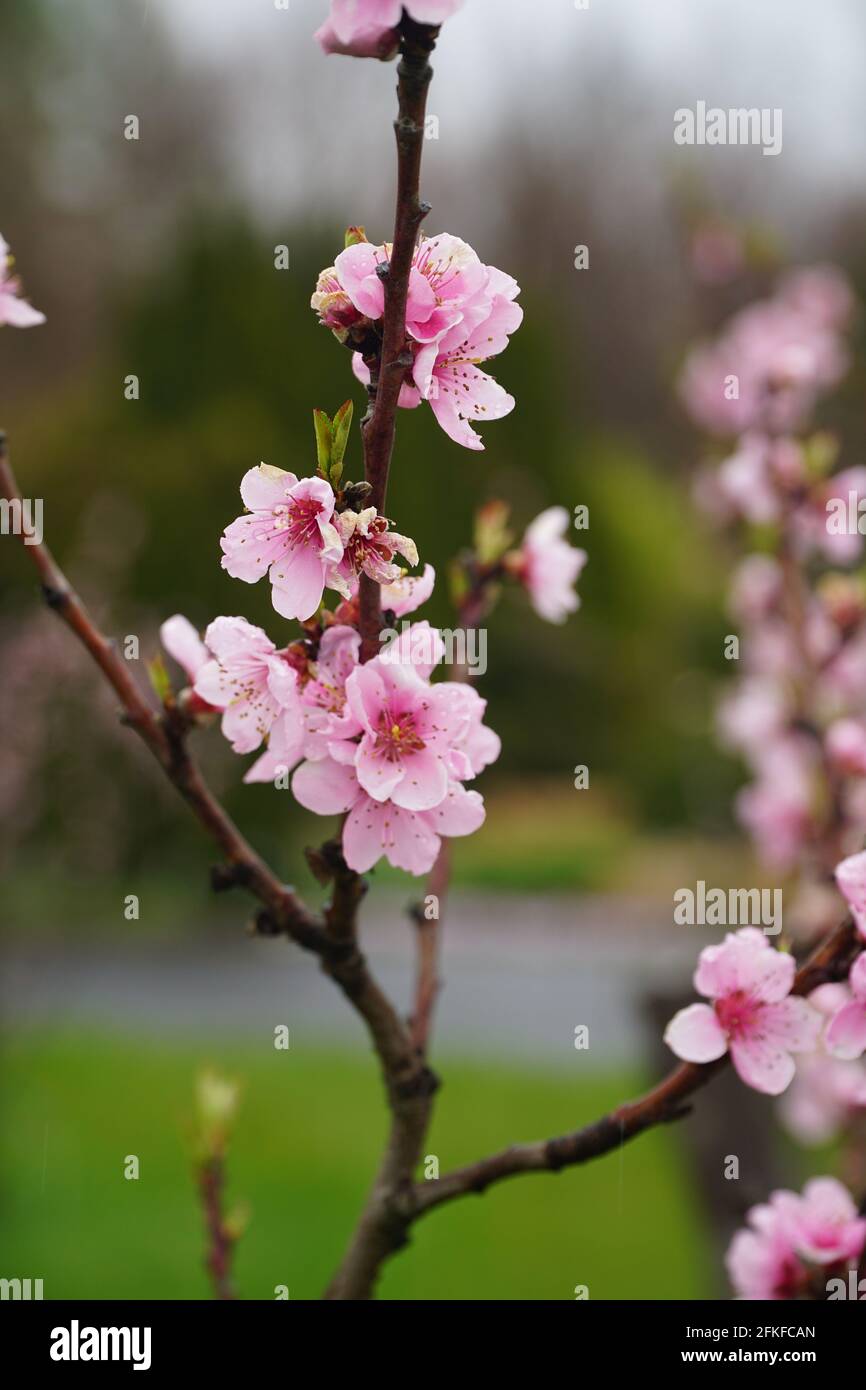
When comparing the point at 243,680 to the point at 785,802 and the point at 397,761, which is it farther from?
the point at 785,802

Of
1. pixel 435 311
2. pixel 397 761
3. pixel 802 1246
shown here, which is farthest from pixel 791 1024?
pixel 435 311

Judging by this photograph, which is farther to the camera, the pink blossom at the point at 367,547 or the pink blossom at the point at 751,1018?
the pink blossom at the point at 751,1018

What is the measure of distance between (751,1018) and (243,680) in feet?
1.62

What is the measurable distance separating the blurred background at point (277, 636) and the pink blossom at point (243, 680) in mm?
212

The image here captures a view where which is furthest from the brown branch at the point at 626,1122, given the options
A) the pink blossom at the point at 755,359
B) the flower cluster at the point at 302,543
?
the pink blossom at the point at 755,359

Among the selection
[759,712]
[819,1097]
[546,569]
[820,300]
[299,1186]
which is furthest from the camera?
[299,1186]

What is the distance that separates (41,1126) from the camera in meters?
5.60

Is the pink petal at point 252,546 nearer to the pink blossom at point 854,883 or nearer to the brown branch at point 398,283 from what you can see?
the brown branch at point 398,283

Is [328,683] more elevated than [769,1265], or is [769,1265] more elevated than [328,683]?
[328,683]

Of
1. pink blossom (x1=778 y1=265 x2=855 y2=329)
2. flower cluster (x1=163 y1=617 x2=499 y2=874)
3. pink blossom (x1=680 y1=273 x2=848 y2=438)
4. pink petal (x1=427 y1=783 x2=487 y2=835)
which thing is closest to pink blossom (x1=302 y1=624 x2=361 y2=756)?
flower cluster (x1=163 y1=617 x2=499 y2=874)

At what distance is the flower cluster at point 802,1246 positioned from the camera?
1253 mm

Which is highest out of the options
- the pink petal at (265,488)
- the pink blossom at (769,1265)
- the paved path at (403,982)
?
the pink petal at (265,488)

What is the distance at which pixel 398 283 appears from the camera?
0.92 meters

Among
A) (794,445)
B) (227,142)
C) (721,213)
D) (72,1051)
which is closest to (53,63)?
(227,142)
